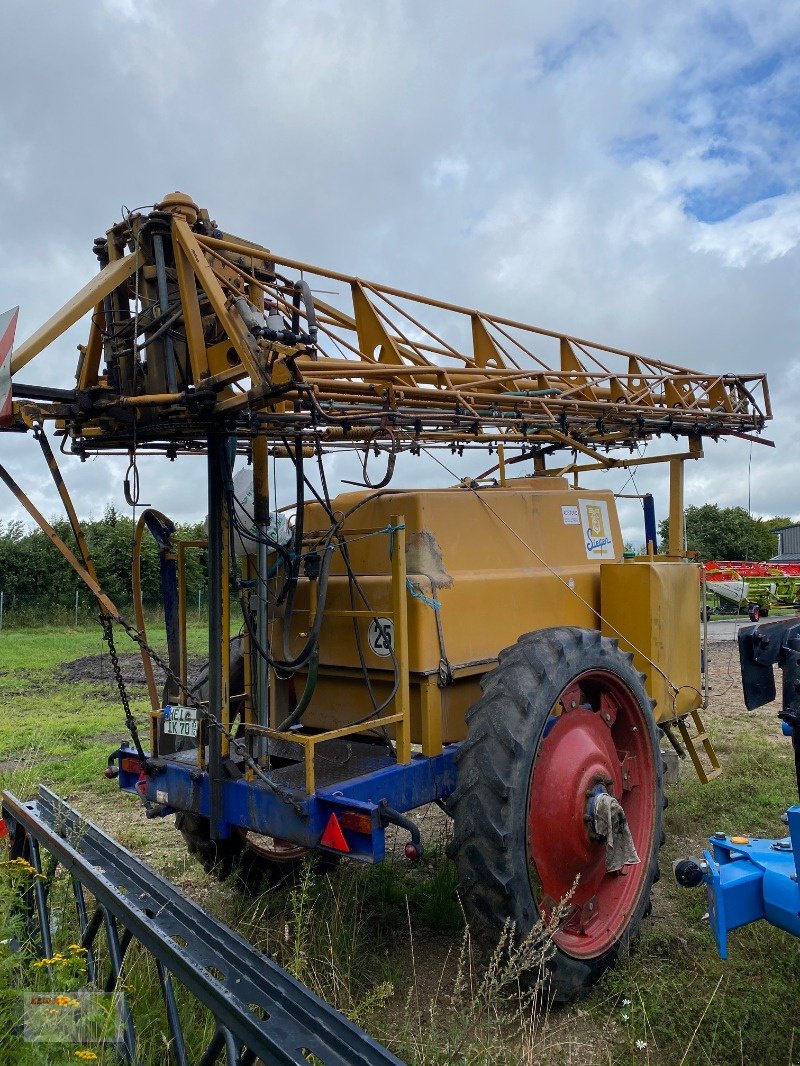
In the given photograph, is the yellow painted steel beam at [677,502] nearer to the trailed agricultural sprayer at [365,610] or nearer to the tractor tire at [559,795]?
the trailed agricultural sprayer at [365,610]

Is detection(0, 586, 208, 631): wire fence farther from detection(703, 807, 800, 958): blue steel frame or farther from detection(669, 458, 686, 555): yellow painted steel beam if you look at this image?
detection(703, 807, 800, 958): blue steel frame

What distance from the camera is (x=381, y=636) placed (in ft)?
13.6

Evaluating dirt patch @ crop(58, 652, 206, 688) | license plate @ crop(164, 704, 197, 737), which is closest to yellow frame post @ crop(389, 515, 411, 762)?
license plate @ crop(164, 704, 197, 737)

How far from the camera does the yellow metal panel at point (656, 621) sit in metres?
5.04

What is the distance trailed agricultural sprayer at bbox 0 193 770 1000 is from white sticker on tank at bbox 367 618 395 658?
15 mm

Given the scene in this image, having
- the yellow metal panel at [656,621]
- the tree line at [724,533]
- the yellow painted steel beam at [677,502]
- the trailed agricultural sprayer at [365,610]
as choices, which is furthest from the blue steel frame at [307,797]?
the tree line at [724,533]

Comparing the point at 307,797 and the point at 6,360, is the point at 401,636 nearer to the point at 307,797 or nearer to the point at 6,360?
the point at 307,797

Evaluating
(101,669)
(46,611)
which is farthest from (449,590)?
(46,611)

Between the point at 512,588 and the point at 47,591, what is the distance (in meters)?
22.7

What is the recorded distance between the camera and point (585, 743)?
4.11 meters

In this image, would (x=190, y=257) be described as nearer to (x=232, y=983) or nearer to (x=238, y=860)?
(x=232, y=983)

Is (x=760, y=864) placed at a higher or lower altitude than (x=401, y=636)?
lower

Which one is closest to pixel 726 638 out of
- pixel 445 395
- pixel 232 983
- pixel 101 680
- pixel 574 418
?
pixel 101 680

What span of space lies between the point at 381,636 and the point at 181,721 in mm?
1002
